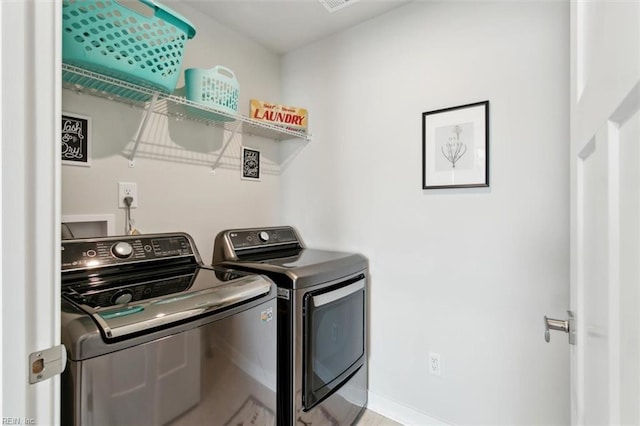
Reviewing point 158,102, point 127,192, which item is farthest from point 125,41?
point 127,192

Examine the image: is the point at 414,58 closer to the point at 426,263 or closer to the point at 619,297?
the point at 426,263

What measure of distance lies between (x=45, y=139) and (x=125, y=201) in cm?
114

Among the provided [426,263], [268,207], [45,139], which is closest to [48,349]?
[45,139]

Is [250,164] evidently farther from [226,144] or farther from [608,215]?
[608,215]

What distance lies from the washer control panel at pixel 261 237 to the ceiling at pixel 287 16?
4.31 ft

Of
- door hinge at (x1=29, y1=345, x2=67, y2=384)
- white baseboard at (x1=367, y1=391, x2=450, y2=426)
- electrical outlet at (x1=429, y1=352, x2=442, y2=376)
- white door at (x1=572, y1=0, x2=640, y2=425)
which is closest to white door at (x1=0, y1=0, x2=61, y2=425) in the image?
door hinge at (x1=29, y1=345, x2=67, y2=384)

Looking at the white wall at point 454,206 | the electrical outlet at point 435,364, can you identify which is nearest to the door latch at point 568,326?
the white wall at point 454,206

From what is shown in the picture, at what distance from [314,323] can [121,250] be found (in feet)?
2.94

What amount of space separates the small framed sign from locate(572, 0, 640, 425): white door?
5.87ft

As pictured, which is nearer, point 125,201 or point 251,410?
point 251,410

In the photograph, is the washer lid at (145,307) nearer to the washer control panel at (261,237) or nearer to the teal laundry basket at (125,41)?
the washer control panel at (261,237)

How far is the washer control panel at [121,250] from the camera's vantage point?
46.2 inches

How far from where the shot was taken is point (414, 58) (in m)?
1.77

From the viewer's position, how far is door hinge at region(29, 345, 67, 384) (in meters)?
0.53
